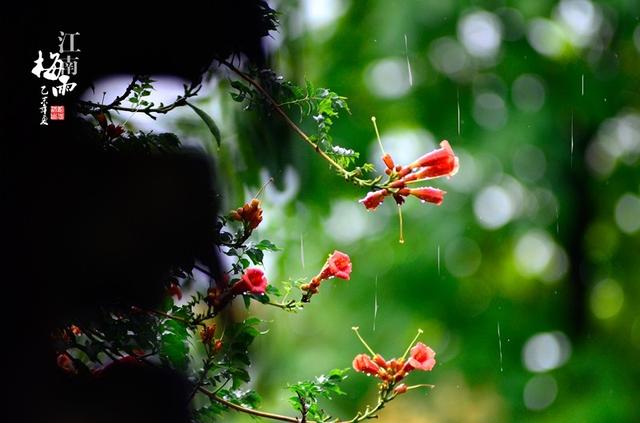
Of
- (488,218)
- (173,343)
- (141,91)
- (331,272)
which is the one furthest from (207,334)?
(488,218)

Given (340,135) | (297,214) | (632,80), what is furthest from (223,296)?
(632,80)

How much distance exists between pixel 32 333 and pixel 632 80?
7.85 ft

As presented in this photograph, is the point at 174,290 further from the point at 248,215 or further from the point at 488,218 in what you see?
the point at 488,218

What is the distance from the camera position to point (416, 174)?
892 mm

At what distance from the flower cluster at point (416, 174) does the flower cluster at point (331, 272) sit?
85 mm

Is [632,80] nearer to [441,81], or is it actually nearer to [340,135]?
[441,81]

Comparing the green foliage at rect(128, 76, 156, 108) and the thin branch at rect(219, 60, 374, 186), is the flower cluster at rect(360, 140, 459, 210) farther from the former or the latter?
the green foliage at rect(128, 76, 156, 108)

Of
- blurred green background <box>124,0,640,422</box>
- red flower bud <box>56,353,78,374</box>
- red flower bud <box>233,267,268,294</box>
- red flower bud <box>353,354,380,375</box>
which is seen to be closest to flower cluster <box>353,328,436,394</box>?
red flower bud <box>353,354,380,375</box>

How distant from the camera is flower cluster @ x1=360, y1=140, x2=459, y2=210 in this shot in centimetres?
87

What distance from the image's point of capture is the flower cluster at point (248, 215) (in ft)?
2.94

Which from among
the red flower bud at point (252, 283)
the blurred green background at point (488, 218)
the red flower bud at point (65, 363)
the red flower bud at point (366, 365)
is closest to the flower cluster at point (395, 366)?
the red flower bud at point (366, 365)

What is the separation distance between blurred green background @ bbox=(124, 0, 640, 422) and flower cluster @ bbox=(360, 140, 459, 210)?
142 cm

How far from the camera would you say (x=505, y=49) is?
2705 mm

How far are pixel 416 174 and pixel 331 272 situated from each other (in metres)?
0.14
